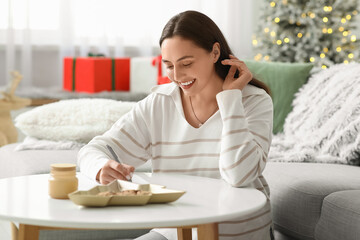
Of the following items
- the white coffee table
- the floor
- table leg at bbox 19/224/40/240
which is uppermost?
the white coffee table

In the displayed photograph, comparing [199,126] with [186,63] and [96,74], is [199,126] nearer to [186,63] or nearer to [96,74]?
[186,63]

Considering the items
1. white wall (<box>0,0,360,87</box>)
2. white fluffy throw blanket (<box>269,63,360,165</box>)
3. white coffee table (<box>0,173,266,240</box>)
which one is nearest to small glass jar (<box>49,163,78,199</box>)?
white coffee table (<box>0,173,266,240</box>)

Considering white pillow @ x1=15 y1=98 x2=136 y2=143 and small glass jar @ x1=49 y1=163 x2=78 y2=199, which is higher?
small glass jar @ x1=49 y1=163 x2=78 y2=199

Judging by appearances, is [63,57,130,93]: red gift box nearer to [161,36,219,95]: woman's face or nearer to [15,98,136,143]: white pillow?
[15,98,136,143]: white pillow

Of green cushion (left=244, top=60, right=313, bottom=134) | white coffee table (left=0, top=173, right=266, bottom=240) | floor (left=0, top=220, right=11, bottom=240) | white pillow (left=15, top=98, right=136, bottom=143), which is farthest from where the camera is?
green cushion (left=244, top=60, right=313, bottom=134)

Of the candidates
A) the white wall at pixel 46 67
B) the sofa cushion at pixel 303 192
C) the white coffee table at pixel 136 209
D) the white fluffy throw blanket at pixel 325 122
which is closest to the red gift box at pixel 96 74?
the white wall at pixel 46 67

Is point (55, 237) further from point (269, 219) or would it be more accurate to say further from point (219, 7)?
point (219, 7)

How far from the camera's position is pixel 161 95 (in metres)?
1.64

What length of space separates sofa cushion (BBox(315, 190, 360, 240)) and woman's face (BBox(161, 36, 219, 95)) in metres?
0.55

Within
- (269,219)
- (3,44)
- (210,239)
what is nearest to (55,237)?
(269,219)

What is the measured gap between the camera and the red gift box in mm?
3850

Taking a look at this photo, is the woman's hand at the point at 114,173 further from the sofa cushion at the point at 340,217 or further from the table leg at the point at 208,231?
the sofa cushion at the point at 340,217

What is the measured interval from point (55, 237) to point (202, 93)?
2.45ft

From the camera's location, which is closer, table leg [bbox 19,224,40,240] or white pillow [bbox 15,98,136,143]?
table leg [bbox 19,224,40,240]
